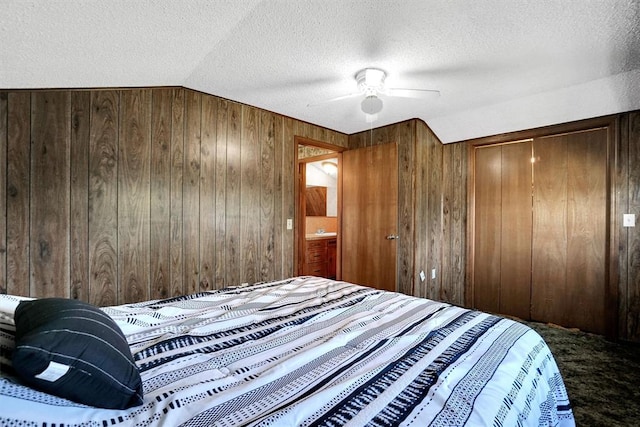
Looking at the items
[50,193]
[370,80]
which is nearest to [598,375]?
[370,80]

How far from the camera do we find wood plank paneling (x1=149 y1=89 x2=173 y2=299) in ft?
7.80

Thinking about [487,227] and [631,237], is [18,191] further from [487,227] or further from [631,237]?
[631,237]

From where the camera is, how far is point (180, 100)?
2516mm

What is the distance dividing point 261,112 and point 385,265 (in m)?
2.18

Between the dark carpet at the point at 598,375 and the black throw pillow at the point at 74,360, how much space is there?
2144 millimetres

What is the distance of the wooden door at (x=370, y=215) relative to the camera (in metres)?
3.45

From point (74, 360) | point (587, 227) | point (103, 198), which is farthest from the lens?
point (587, 227)

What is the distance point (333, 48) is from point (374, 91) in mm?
609

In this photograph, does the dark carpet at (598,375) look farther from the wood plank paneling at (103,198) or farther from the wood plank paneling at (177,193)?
the wood plank paneling at (103,198)

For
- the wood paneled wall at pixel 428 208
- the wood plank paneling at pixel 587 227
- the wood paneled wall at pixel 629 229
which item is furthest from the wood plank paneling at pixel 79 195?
the wood paneled wall at pixel 629 229

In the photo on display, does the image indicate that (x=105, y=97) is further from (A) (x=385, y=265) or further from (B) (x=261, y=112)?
(A) (x=385, y=265)

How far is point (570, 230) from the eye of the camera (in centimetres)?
292

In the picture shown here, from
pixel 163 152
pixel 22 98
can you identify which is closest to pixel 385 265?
pixel 163 152

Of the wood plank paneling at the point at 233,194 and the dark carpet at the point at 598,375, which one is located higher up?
the wood plank paneling at the point at 233,194
